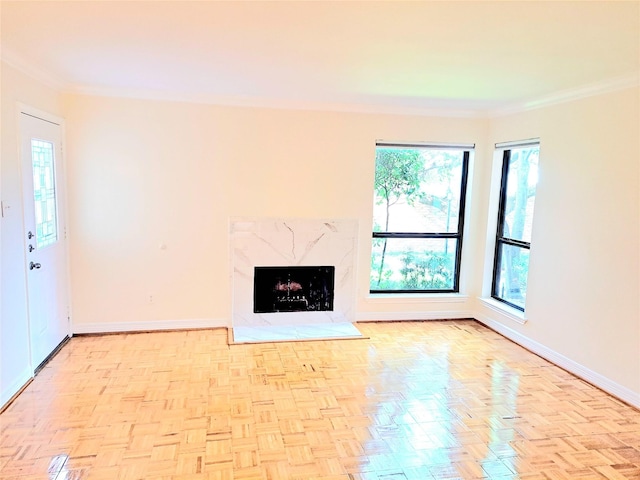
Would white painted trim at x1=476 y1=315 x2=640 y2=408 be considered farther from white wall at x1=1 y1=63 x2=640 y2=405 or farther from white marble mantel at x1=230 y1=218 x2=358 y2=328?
white marble mantel at x1=230 y1=218 x2=358 y2=328

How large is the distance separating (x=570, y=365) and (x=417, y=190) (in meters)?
2.29

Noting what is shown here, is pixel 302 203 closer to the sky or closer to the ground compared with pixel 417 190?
closer to the ground

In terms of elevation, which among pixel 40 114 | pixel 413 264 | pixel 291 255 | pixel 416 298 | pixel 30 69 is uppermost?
pixel 30 69

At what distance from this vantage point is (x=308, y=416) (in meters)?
2.96

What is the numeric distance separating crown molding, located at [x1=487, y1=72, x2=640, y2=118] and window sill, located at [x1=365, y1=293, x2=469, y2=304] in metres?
2.05

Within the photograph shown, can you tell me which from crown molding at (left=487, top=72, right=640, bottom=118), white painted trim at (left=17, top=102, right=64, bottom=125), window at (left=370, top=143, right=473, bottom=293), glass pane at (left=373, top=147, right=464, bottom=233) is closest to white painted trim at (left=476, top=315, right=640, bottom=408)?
window at (left=370, top=143, right=473, bottom=293)

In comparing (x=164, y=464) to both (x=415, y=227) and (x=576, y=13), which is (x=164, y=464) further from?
(x=415, y=227)

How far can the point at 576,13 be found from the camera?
81.0 inches

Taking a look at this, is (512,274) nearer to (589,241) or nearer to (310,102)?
(589,241)

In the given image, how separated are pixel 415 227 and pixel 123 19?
3657mm

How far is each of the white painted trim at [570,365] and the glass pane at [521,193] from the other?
0.95 meters

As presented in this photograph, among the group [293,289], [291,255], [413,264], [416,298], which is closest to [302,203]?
[291,255]

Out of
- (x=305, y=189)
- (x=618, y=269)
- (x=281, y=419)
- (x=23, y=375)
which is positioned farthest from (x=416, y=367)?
(x=23, y=375)

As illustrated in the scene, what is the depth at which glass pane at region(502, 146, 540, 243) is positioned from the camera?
439 cm
